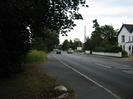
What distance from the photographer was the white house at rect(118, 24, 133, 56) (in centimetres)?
8956

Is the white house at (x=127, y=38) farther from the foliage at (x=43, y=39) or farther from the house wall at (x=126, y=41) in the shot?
the foliage at (x=43, y=39)

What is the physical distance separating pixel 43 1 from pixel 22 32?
2707 mm

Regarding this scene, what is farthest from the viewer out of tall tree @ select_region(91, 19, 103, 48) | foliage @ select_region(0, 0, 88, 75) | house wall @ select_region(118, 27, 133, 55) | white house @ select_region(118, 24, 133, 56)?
tall tree @ select_region(91, 19, 103, 48)

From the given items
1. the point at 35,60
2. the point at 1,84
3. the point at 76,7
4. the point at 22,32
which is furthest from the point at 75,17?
the point at 35,60

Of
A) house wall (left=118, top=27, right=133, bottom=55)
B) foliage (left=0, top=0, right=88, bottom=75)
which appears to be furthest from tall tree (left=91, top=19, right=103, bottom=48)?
foliage (left=0, top=0, right=88, bottom=75)

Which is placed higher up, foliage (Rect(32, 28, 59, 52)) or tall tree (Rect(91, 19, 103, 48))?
tall tree (Rect(91, 19, 103, 48))

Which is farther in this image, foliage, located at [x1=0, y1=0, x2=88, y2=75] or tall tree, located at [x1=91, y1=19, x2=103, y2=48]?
tall tree, located at [x1=91, y1=19, x2=103, y2=48]

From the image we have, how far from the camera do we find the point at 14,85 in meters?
16.3

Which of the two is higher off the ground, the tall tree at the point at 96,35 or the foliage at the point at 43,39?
the tall tree at the point at 96,35

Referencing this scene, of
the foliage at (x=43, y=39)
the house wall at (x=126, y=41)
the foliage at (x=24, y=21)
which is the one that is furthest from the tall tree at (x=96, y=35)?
the foliage at (x=24, y=21)

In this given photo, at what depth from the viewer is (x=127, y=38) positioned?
308 feet

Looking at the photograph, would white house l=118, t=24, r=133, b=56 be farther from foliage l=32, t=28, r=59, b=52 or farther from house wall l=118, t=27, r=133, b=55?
foliage l=32, t=28, r=59, b=52

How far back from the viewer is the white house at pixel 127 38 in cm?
8956

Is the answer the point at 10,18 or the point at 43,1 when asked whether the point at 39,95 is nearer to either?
the point at 10,18
